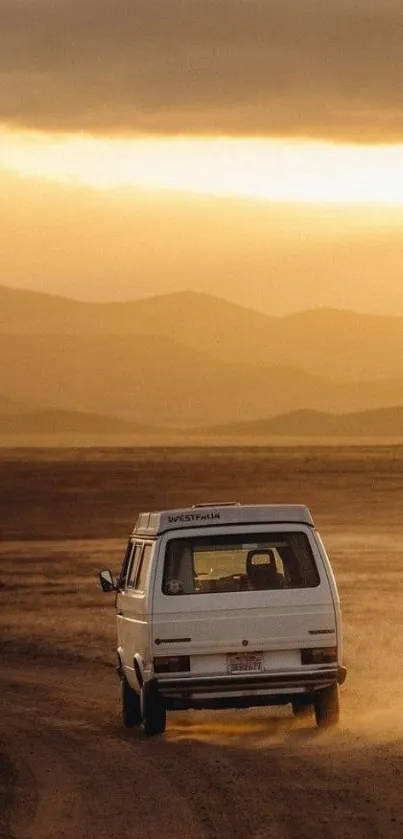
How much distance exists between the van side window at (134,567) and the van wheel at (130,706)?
935mm

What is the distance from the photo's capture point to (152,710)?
17.6 meters

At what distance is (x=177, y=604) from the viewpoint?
17375mm

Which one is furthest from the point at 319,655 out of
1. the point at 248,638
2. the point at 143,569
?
the point at 143,569

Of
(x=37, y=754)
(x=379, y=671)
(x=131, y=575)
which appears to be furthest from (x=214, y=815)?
(x=379, y=671)

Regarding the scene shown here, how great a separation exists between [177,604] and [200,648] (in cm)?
44

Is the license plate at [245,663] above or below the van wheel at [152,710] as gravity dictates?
above

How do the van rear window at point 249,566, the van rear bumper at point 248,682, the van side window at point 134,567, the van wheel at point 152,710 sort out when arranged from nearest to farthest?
the van rear bumper at point 248,682 < the van wheel at point 152,710 < the van rear window at point 249,566 < the van side window at point 134,567

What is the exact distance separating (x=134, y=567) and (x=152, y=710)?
1.95 m

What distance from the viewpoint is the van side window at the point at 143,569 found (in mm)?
17953

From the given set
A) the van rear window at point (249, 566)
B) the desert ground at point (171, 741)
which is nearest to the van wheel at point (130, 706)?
the desert ground at point (171, 741)

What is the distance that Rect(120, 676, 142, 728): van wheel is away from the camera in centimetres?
1897

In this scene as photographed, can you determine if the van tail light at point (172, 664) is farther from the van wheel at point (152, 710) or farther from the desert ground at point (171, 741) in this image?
the desert ground at point (171, 741)

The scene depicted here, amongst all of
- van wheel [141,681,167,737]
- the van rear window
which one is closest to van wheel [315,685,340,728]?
the van rear window

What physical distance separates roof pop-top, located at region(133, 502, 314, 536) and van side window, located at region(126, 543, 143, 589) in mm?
1170
